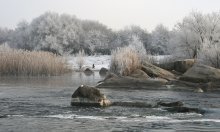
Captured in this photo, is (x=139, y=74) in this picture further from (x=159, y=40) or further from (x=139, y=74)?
(x=159, y=40)

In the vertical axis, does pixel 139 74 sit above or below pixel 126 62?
below

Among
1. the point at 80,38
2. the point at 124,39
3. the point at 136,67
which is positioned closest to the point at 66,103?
the point at 136,67

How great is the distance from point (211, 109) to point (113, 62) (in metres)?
22.0

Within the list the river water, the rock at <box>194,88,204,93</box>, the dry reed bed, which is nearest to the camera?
the river water

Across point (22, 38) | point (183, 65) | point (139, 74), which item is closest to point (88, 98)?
point (139, 74)

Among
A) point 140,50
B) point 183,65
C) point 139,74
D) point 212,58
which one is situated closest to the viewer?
point 139,74

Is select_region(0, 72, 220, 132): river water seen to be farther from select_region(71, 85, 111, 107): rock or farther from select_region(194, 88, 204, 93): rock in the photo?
select_region(194, 88, 204, 93): rock

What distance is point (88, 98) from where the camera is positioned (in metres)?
24.8

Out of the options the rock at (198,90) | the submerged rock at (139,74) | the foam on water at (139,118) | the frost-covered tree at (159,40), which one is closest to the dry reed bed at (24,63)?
the submerged rock at (139,74)

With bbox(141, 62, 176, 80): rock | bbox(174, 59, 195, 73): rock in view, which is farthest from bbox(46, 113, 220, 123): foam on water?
bbox(174, 59, 195, 73): rock

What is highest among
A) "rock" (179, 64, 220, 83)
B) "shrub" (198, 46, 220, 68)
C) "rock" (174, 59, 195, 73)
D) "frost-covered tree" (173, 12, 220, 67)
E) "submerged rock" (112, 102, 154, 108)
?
"frost-covered tree" (173, 12, 220, 67)

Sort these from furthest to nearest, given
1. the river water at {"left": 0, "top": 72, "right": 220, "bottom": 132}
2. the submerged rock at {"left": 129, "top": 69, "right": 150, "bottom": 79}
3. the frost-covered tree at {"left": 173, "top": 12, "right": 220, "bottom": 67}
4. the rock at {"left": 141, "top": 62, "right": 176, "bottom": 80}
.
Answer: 1. the frost-covered tree at {"left": 173, "top": 12, "right": 220, "bottom": 67}
2. the rock at {"left": 141, "top": 62, "right": 176, "bottom": 80}
3. the submerged rock at {"left": 129, "top": 69, "right": 150, "bottom": 79}
4. the river water at {"left": 0, "top": 72, "right": 220, "bottom": 132}

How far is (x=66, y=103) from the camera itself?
85.3 ft

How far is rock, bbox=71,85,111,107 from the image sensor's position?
2461 cm
